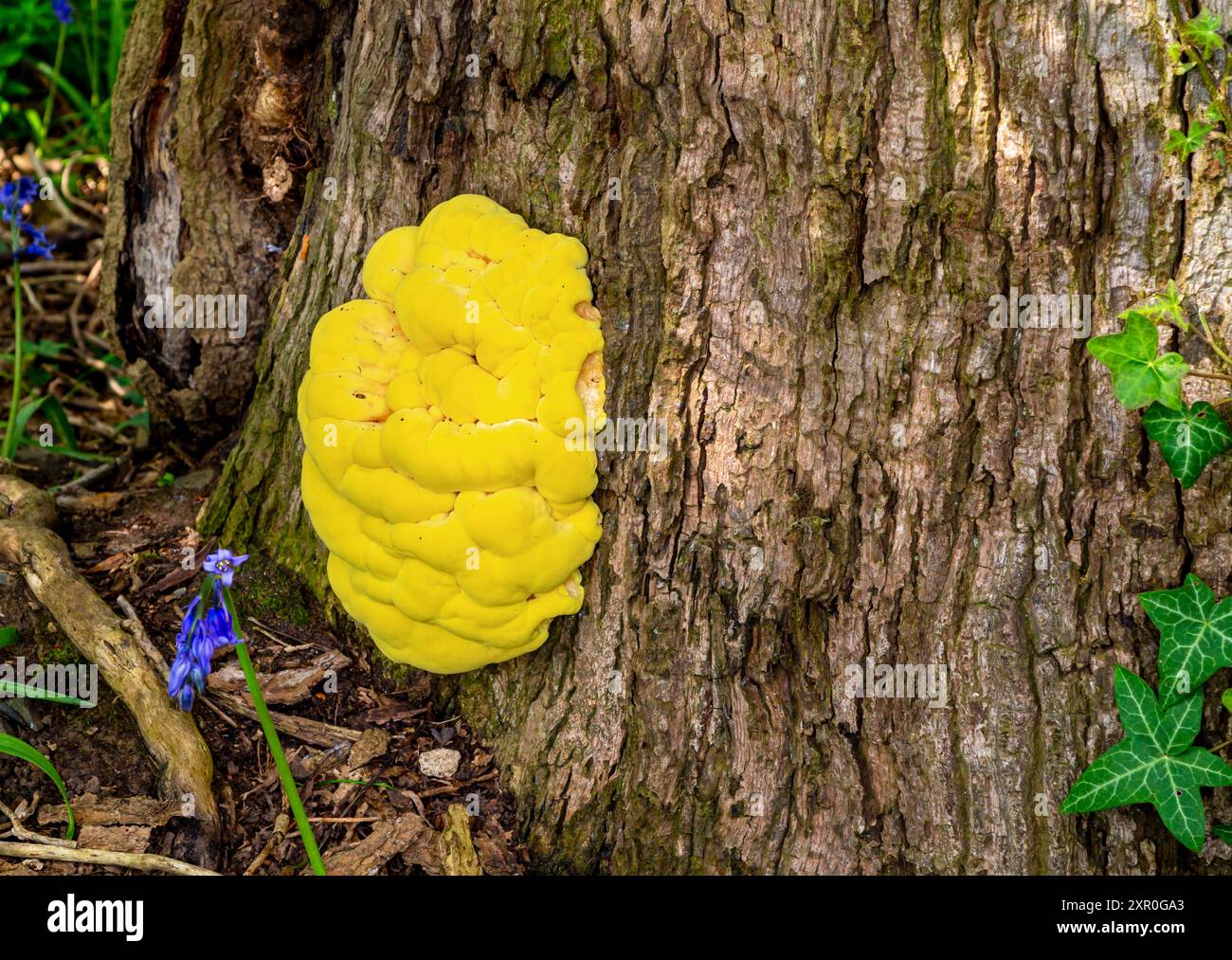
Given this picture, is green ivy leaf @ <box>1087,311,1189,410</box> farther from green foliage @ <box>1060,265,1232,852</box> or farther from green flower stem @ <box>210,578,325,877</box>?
green flower stem @ <box>210,578,325,877</box>

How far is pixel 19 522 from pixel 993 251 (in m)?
2.94

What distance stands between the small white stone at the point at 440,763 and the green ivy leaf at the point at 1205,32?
2.43 m

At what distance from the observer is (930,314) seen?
92.0 inches

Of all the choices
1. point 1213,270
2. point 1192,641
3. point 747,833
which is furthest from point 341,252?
point 1192,641

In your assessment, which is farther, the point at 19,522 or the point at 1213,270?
the point at 19,522

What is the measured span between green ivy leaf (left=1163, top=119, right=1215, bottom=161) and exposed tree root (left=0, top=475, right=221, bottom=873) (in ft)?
8.93

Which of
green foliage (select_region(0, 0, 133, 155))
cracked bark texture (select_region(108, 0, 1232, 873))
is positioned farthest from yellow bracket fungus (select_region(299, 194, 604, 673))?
green foliage (select_region(0, 0, 133, 155))

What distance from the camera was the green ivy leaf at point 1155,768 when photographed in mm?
2350

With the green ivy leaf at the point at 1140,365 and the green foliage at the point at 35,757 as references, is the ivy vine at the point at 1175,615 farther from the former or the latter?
the green foliage at the point at 35,757

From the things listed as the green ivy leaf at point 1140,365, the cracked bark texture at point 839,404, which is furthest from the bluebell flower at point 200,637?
the green ivy leaf at point 1140,365

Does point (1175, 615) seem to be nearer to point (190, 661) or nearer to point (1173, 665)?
point (1173, 665)

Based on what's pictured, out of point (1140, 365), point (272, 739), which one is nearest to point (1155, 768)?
point (1140, 365)

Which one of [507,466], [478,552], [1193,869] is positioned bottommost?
[1193,869]

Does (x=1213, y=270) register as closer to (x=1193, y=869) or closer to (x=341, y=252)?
(x=1193, y=869)
